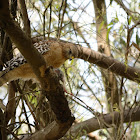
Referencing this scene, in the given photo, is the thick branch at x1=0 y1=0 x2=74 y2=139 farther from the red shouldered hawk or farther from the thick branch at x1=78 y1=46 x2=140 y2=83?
the thick branch at x1=78 y1=46 x2=140 y2=83

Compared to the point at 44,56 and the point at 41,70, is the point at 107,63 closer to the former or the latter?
the point at 44,56

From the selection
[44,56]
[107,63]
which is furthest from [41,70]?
[107,63]

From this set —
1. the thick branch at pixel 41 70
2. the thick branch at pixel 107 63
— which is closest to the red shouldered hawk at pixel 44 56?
the thick branch at pixel 107 63

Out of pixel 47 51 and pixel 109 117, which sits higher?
pixel 47 51

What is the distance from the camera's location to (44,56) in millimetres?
2428

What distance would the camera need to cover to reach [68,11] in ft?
9.44

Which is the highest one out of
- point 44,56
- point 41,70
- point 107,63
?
point 44,56

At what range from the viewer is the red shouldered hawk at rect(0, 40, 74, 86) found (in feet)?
7.41

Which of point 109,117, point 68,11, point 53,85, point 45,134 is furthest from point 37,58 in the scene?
point 109,117

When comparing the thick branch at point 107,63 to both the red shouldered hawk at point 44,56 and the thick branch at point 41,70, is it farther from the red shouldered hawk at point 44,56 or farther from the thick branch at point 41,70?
the thick branch at point 41,70

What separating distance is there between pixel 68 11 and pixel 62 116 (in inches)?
60.2

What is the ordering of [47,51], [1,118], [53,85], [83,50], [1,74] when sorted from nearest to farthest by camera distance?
[53,85], [1,118], [1,74], [47,51], [83,50]

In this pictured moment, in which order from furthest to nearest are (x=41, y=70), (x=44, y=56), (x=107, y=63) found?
(x=107, y=63) < (x=44, y=56) < (x=41, y=70)

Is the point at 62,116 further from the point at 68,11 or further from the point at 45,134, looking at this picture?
the point at 68,11
